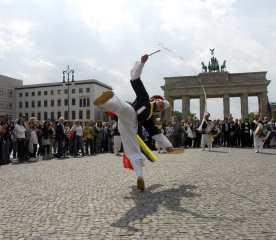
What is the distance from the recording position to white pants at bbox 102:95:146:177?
726cm

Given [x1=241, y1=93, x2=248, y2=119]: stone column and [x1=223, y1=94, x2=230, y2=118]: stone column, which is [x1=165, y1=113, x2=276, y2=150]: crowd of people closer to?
[x1=223, y1=94, x2=230, y2=118]: stone column

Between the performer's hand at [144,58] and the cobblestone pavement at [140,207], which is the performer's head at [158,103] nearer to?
the performer's hand at [144,58]

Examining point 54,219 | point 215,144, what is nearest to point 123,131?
point 54,219

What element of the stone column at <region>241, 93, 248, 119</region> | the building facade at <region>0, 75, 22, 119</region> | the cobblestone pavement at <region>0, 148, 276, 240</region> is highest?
the building facade at <region>0, 75, 22, 119</region>

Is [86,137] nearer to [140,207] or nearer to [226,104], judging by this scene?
[140,207]

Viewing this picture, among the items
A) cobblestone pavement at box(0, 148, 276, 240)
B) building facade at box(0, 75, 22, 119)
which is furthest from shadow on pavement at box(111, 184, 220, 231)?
building facade at box(0, 75, 22, 119)

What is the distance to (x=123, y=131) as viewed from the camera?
24.9 feet

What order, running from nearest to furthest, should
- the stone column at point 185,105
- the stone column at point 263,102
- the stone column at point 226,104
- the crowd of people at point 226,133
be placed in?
1. the crowd of people at point 226,133
2. the stone column at point 263,102
3. the stone column at point 226,104
4. the stone column at point 185,105

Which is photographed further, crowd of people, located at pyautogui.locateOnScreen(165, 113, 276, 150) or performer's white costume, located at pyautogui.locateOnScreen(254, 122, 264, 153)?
crowd of people, located at pyautogui.locateOnScreen(165, 113, 276, 150)

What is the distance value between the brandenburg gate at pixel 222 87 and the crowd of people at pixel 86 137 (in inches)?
1761

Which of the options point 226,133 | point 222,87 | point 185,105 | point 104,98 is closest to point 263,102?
point 222,87

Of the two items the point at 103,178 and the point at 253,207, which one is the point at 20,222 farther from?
the point at 103,178

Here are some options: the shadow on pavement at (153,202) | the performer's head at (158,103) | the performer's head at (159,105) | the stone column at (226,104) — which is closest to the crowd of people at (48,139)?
the performer's head at (158,103)

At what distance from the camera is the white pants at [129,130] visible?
23.8ft
